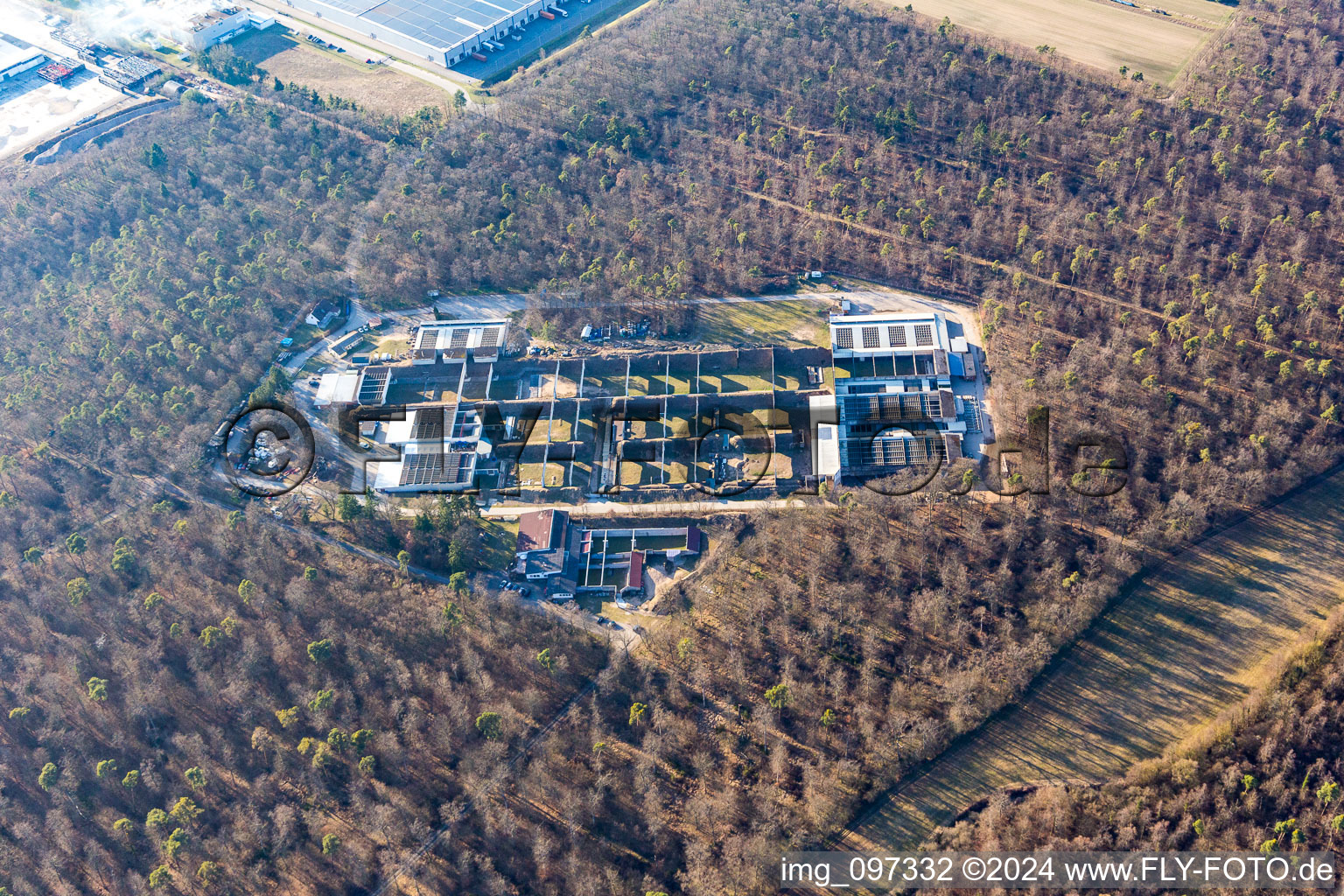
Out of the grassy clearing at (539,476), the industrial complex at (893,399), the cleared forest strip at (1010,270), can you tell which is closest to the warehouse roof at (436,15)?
the cleared forest strip at (1010,270)

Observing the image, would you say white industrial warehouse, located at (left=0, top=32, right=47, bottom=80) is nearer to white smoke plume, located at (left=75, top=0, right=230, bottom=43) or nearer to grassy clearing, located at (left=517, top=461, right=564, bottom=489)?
white smoke plume, located at (left=75, top=0, right=230, bottom=43)

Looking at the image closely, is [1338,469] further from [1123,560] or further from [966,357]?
[966,357]

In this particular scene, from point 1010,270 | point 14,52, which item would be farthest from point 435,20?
point 1010,270

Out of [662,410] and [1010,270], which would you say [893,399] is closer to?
[662,410]

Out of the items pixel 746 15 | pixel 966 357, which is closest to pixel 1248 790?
pixel 966 357

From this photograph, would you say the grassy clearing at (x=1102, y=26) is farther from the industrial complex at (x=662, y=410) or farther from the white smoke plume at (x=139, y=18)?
the white smoke plume at (x=139, y=18)

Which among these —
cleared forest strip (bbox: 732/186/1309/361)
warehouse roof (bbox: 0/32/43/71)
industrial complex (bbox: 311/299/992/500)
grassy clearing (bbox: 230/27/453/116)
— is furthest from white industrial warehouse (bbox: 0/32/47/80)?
cleared forest strip (bbox: 732/186/1309/361)
